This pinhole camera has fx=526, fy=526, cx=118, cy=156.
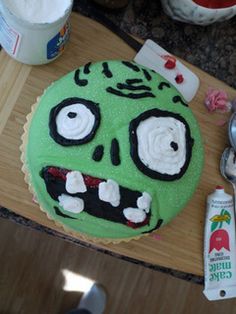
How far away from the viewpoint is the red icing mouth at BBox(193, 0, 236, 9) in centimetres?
70

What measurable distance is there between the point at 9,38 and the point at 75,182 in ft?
0.71

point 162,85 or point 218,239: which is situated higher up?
point 162,85

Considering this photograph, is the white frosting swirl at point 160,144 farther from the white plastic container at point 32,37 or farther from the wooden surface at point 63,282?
the wooden surface at point 63,282

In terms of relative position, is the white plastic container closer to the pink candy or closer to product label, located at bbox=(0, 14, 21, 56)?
product label, located at bbox=(0, 14, 21, 56)

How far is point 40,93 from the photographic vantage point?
75cm

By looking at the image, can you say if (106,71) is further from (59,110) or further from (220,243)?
(220,243)

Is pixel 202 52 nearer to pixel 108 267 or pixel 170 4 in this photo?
pixel 170 4

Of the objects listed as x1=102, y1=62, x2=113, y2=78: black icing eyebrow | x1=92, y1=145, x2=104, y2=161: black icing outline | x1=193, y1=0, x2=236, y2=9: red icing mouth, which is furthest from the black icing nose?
x1=193, y1=0, x2=236, y2=9: red icing mouth

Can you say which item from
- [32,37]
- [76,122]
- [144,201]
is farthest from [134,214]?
[32,37]

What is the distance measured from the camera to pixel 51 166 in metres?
0.61

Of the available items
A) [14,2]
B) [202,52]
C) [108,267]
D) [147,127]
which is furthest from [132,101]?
[108,267]

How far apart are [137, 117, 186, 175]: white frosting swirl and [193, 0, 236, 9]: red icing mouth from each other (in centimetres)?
20

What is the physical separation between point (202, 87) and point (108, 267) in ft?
2.11

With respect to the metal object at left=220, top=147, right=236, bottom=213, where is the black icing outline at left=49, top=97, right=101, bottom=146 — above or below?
above
